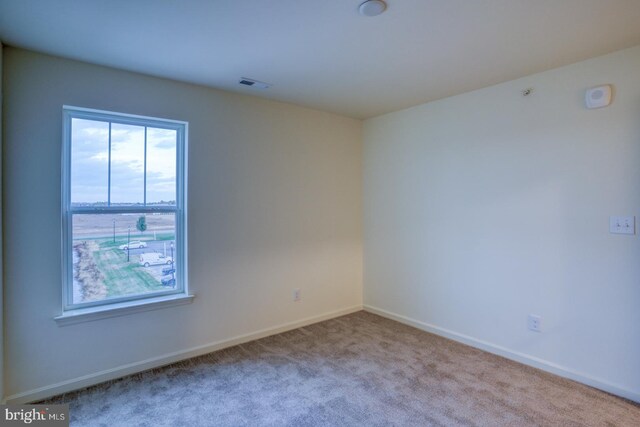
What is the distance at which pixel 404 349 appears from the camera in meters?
3.14

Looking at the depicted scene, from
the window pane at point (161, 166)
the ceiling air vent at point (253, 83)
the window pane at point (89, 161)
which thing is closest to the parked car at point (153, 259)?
the window pane at point (161, 166)

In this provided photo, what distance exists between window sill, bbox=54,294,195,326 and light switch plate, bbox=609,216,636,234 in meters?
3.25

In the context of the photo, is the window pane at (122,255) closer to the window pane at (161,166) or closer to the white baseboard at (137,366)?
the window pane at (161,166)

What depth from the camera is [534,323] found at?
2811 millimetres

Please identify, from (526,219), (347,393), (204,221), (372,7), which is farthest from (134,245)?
(526,219)

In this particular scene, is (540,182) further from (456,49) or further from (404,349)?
(404,349)

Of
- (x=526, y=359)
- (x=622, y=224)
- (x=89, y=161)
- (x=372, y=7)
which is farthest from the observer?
(x=526, y=359)

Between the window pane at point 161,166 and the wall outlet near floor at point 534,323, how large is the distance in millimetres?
3126

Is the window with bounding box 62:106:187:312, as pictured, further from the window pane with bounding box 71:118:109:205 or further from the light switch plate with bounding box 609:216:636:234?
the light switch plate with bounding box 609:216:636:234

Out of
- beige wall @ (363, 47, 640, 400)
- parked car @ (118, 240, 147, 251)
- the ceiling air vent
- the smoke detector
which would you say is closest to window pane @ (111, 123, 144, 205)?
parked car @ (118, 240, 147, 251)

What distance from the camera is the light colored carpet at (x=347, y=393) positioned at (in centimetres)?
213

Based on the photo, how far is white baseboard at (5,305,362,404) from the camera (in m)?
2.33

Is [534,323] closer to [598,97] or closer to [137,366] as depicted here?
[598,97]

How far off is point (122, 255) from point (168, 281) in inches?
17.1
